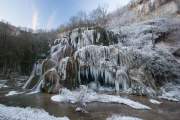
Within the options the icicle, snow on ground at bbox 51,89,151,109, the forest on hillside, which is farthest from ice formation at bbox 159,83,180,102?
the forest on hillside

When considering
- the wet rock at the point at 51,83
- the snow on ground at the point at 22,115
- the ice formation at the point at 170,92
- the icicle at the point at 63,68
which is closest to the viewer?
the snow on ground at the point at 22,115

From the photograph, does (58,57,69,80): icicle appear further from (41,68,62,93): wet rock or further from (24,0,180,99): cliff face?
(41,68,62,93): wet rock

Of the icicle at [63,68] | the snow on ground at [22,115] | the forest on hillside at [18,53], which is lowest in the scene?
the snow on ground at [22,115]

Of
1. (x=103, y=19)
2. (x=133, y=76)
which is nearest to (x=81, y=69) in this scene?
(x=133, y=76)

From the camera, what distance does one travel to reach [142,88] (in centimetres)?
2006

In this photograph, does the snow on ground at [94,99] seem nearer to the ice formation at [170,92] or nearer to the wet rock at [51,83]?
the wet rock at [51,83]

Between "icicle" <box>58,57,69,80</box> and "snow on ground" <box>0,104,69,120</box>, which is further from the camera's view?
"icicle" <box>58,57,69,80</box>

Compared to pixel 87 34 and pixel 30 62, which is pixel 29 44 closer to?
pixel 30 62

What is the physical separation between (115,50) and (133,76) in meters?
3.81

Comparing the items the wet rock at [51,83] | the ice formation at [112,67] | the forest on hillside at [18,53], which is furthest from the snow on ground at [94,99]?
the forest on hillside at [18,53]

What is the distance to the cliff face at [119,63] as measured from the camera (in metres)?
20.5

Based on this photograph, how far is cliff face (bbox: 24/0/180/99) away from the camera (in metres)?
20.5

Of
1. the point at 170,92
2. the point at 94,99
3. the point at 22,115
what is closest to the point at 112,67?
the point at 94,99

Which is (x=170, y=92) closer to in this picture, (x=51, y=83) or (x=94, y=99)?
(x=94, y=99)
